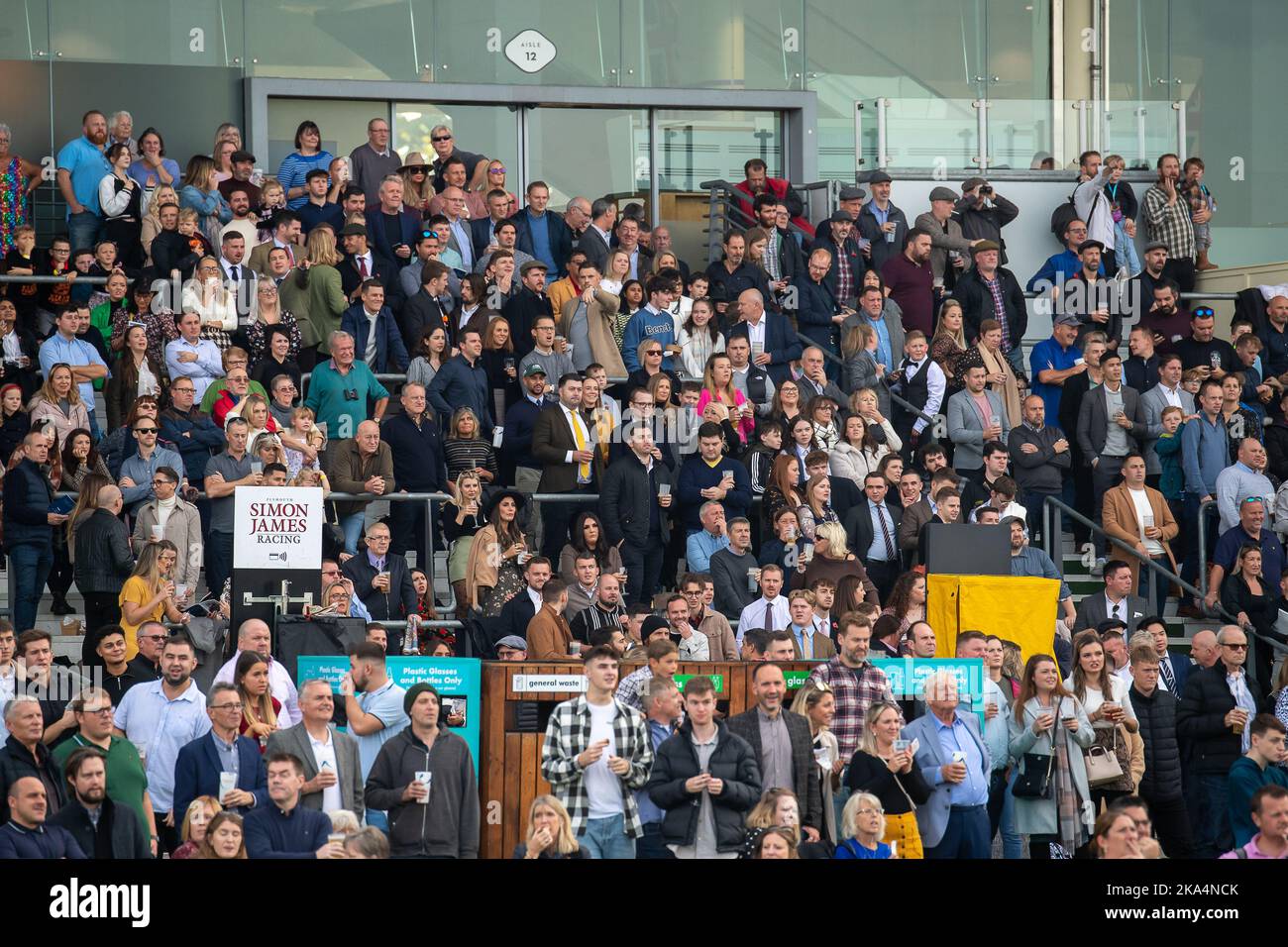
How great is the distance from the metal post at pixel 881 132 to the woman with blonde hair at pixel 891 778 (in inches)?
477

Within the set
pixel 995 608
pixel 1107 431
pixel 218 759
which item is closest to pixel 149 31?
pixel 1107 431

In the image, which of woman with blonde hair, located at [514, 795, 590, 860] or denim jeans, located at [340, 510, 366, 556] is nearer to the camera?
woman with blonde hair, located at [514, 795, 590, 860]

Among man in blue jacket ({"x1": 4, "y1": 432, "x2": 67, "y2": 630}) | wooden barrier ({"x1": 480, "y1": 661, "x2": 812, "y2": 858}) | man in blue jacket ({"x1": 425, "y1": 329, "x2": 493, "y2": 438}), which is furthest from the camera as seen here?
man in blue jacket ({"x1": 425, "y1": 329, "x2": 493, "y2": 438})

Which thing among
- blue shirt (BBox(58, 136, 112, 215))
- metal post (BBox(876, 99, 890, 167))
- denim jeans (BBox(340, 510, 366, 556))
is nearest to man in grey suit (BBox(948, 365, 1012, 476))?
denim jeans (BBox(340, 510, 366, 556))

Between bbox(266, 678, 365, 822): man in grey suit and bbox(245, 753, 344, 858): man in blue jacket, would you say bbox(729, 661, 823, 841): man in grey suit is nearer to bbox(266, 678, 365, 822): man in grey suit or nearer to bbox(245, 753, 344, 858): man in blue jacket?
bbox(266, 678, 365, 822): man in grey suit

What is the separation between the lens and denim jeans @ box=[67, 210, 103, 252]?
18781mm

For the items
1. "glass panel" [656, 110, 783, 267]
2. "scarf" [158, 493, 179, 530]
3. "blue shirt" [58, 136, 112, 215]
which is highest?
"glass panel" [656, 110, 783, 267]

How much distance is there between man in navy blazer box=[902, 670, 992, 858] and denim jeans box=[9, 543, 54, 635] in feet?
21.2

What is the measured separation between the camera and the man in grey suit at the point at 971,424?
17.7 metres

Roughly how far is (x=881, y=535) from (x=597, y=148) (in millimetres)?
8279

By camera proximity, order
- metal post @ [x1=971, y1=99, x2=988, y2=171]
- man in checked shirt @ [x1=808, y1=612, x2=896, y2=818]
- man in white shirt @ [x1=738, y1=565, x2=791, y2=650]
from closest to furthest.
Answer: man in checked shirt @ [x1=808, y1=612, x2=896, y2=818] → man in white shirt @ [x1=738, y1=565, x2=791, y2=650] → metal post @ [x1=971, y1=99, x2=988, y2=171]

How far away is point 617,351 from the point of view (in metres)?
18.3

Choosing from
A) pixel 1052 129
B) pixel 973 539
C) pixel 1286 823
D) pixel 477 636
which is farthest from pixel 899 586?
pixel 1052 129
